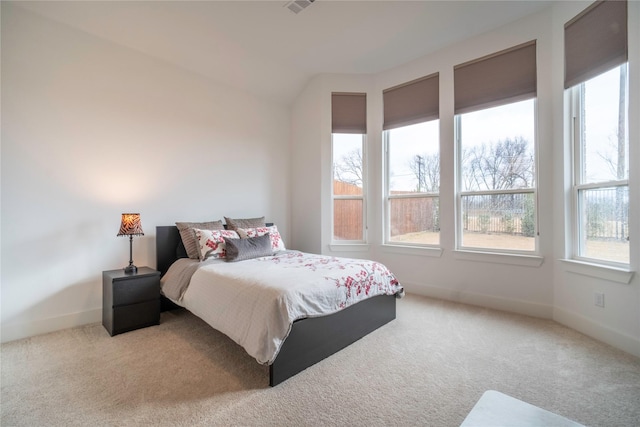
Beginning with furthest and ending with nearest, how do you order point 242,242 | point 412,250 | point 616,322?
1. point 412,250
2. point 242,242
3. point 616,322

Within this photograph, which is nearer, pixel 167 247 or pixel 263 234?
pixel 167 247

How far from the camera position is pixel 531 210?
3.03 m

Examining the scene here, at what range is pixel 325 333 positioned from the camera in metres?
2.11

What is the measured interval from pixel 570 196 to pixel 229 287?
3.21 meters

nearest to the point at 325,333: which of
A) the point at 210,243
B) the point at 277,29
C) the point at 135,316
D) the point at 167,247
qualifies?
the point at 210,243

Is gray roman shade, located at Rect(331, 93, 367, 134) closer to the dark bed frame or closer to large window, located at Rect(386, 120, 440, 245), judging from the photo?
large window, located at Rect(386, 120, 440, 245)

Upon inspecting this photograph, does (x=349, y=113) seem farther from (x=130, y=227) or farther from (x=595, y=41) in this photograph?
(x=130, y=227)

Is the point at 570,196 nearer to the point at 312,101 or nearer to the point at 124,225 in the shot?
the point at 312,101

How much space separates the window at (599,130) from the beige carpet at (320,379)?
2.92ft

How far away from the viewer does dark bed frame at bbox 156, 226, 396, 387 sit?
1.85 m

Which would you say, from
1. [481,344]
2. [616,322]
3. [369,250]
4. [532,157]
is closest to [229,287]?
[481,344]

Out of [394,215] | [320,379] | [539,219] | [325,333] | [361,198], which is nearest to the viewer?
[320,379]

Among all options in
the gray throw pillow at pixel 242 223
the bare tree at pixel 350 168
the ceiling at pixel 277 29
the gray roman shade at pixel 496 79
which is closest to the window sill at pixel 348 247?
the bare tree at pixel 350 168

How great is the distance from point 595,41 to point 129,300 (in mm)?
4698
